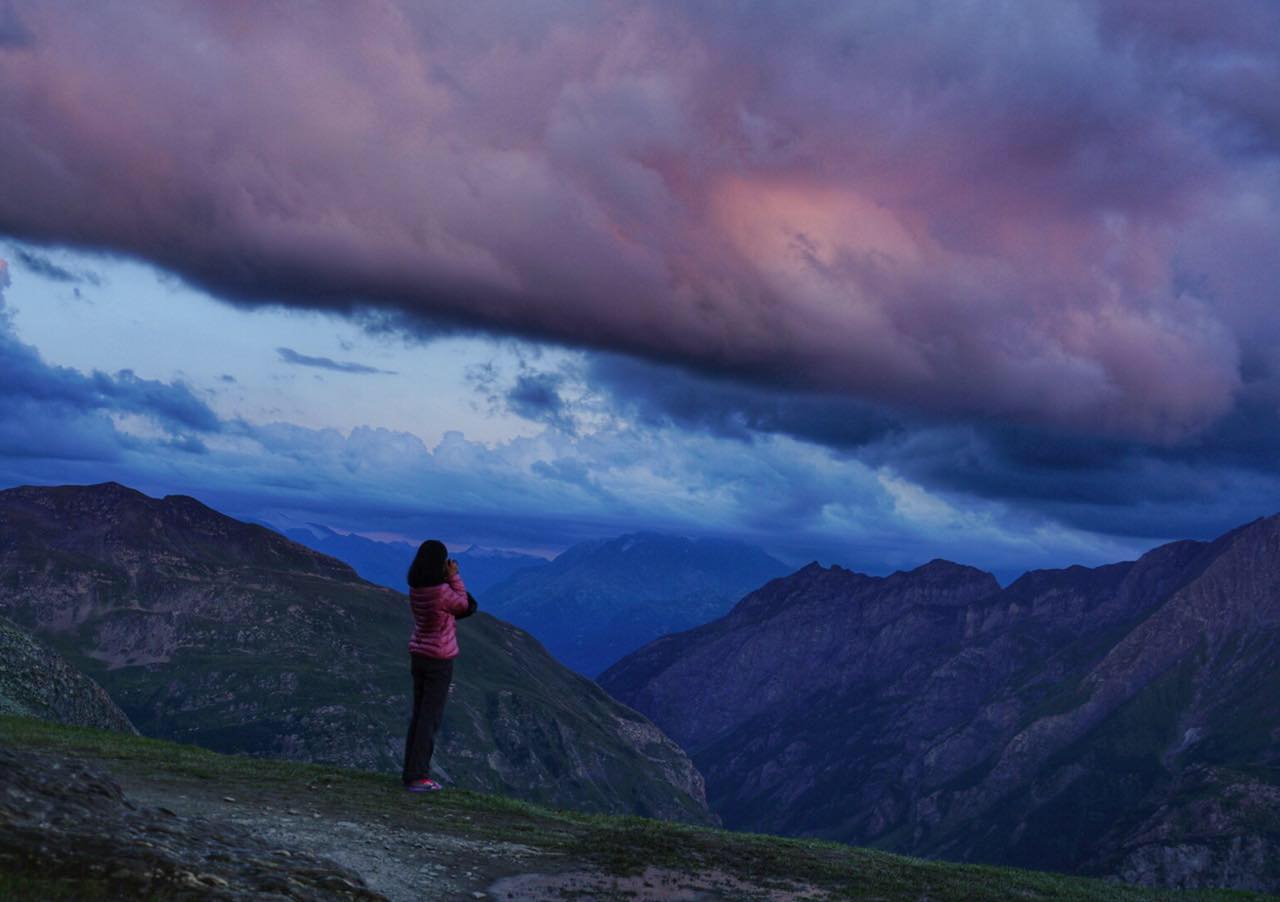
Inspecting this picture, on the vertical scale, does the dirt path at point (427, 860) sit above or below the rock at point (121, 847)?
below

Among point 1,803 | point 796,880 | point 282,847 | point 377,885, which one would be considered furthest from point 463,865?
point 1,803

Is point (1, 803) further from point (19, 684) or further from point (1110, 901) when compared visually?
point (19, 684)

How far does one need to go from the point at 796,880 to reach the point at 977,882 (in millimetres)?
5984

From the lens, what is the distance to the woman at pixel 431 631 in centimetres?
2722

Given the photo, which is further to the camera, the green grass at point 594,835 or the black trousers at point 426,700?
the black trousers at point 426,700

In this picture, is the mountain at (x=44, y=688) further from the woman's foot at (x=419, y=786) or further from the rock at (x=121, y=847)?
the rock at (x=121, y=847)

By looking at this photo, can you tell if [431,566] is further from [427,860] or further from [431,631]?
[427,860]

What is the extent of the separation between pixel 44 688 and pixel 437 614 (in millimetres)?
89583

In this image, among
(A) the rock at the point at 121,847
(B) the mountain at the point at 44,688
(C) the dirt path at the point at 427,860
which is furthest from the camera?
(B) the mountain at the point at 44,688

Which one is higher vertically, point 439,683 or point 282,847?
point 439,683

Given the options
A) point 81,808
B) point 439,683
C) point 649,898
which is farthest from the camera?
point 439,683

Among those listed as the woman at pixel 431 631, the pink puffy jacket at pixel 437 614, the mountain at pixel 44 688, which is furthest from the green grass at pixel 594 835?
the mountain at pixel 44 688

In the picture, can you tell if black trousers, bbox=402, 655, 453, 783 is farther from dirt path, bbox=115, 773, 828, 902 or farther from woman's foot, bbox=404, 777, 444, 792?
dirt path, bbox=115, 773, 828, 902

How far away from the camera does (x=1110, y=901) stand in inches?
1014
